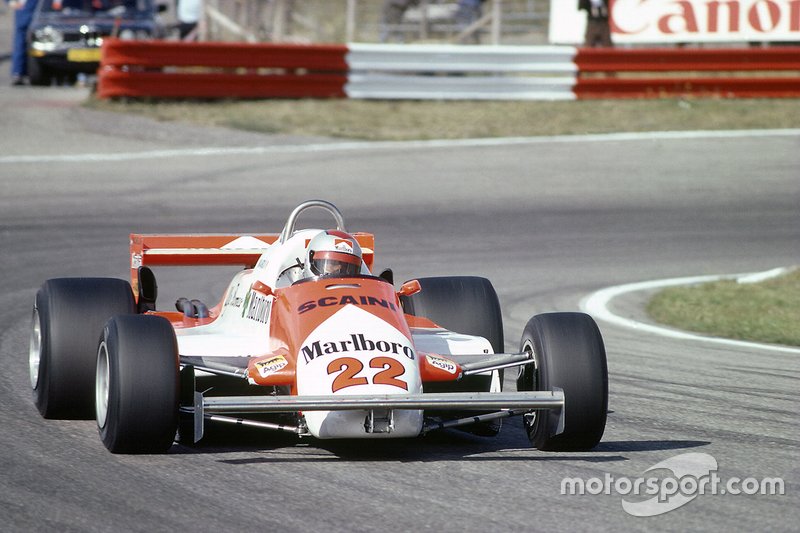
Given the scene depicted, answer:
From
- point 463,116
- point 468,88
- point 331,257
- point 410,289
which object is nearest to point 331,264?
point 331,257

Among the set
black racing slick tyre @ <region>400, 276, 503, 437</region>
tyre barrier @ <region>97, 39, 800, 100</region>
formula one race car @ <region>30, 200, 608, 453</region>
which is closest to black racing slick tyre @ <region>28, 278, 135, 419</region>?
formula one race car @ <region>30, 200, 608, 453</region>

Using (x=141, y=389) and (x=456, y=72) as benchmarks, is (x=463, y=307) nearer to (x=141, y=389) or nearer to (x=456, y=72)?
(x=141, y=389)

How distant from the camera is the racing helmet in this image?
6.67 metres

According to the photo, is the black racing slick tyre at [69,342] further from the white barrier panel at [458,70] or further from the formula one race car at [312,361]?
the white barrier panel at [458,70]

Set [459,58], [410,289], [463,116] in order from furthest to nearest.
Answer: [459,58], [463,116], [410,289]

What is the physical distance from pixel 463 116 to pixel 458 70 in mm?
686

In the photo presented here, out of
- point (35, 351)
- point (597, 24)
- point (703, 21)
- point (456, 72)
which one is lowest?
point (35, 351)

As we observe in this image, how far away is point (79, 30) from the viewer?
69.4ft

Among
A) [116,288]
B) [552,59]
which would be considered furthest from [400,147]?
[116,288]

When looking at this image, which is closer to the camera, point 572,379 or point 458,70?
point 572,379

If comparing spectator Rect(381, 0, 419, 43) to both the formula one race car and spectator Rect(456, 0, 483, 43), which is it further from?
the formula one race car

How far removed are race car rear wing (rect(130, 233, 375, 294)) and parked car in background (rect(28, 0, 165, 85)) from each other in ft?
44.6

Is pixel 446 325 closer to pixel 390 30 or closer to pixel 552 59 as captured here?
pixel 552 59

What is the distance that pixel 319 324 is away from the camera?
6125mm
